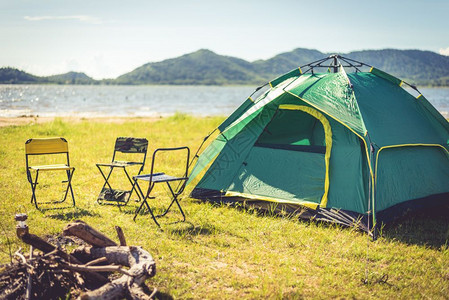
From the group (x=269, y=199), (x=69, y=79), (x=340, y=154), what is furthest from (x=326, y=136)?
(x=69, y=79)

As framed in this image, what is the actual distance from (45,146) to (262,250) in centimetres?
396

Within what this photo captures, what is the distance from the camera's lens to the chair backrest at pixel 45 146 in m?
Answer: 6.85

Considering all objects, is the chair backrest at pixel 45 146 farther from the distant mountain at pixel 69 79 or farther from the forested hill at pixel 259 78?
the distant mountain at pixel 69 79

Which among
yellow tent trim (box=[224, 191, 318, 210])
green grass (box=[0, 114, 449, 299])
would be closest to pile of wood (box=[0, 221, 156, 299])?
green grass (box=[0, 114, 449, 299])

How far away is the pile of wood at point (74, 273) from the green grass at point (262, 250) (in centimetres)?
56

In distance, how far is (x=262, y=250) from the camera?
5.30m

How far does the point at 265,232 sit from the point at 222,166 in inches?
61.4

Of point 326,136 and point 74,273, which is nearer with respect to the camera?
point 74,273

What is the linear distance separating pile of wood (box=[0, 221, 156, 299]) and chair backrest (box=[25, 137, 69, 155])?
3226mm

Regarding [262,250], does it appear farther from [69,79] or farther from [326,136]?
[69,79]

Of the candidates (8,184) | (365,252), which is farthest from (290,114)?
(8,184)

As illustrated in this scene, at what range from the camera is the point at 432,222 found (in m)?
6.36

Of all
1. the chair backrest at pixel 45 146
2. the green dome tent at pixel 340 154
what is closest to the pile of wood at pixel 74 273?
the green dome tent at pixel 340 154

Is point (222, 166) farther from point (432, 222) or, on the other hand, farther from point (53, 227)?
point (432, 222)
